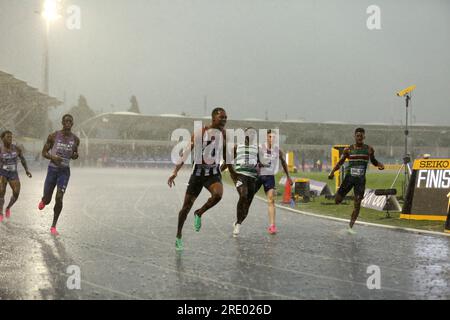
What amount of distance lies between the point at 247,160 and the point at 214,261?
2823mm

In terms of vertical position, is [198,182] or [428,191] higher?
[198,182]

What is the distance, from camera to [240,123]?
8569 cm

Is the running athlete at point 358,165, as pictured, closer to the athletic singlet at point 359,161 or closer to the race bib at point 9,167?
the athletic singlet at point 359,161

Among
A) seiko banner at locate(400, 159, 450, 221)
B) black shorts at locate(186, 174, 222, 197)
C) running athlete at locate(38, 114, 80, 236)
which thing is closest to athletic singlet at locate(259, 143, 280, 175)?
black shorts at locate(186, 174, 222, 197)

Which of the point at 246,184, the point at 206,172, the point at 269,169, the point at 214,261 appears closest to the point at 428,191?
the point at 269,169

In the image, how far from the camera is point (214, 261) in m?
6.12

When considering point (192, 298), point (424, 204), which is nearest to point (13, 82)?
point (424, 204)

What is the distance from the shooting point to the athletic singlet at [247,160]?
8.55 meters

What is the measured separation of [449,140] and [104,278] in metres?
102

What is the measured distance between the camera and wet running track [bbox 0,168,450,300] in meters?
4.66

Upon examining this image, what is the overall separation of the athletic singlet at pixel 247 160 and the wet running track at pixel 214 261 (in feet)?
3.82

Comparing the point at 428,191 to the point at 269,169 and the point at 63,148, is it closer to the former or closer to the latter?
the point at 269,169

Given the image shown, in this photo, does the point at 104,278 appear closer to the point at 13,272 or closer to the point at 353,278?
the point at 13,272

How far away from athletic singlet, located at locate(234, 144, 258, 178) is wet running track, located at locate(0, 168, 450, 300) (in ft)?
3.82
